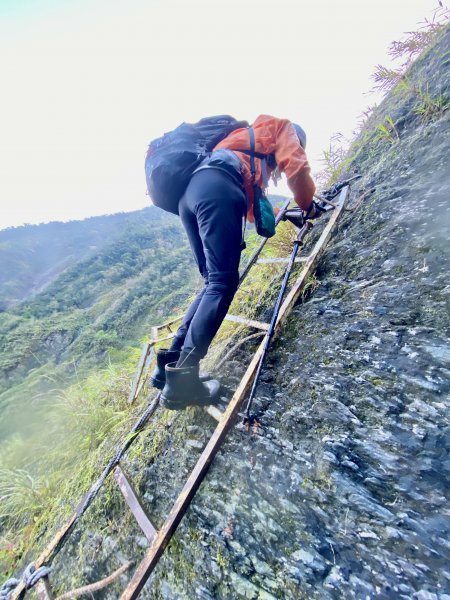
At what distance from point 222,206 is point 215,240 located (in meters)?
0.24

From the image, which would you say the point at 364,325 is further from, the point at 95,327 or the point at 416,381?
the point at 95,327

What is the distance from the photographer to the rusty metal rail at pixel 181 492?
6.33ft

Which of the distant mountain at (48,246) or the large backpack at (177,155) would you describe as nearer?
the large backpack at (177,155)

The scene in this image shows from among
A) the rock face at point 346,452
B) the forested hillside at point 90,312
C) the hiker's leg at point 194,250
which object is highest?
the hiker's leg at point 194,250

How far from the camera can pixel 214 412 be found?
237 cm

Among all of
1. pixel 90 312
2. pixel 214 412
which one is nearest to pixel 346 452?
pixel 214 412

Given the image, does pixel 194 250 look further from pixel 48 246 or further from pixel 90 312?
pixel 48 246

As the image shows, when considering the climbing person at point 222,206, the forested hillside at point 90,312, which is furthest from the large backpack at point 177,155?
the forested hillside at point 90,312

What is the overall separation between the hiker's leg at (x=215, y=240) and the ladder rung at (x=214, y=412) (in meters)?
0.38

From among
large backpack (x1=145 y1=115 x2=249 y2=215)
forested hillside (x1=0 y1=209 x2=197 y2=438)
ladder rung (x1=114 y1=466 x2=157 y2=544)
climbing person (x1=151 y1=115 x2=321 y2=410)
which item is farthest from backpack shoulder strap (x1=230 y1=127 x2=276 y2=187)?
forested hillside (x1=0 y1=209 x2=197 y2=438)

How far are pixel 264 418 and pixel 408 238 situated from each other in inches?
69.1

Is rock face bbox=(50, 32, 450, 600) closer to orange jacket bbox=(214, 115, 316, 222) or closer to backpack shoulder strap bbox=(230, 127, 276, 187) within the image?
orange jacket bbox=(214, 115, 316, 222)

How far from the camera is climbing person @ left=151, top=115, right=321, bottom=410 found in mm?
2248

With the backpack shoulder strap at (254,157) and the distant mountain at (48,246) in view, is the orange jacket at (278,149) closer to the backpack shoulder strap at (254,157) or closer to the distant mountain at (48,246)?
the backpack shoulder strap at (254,157)
